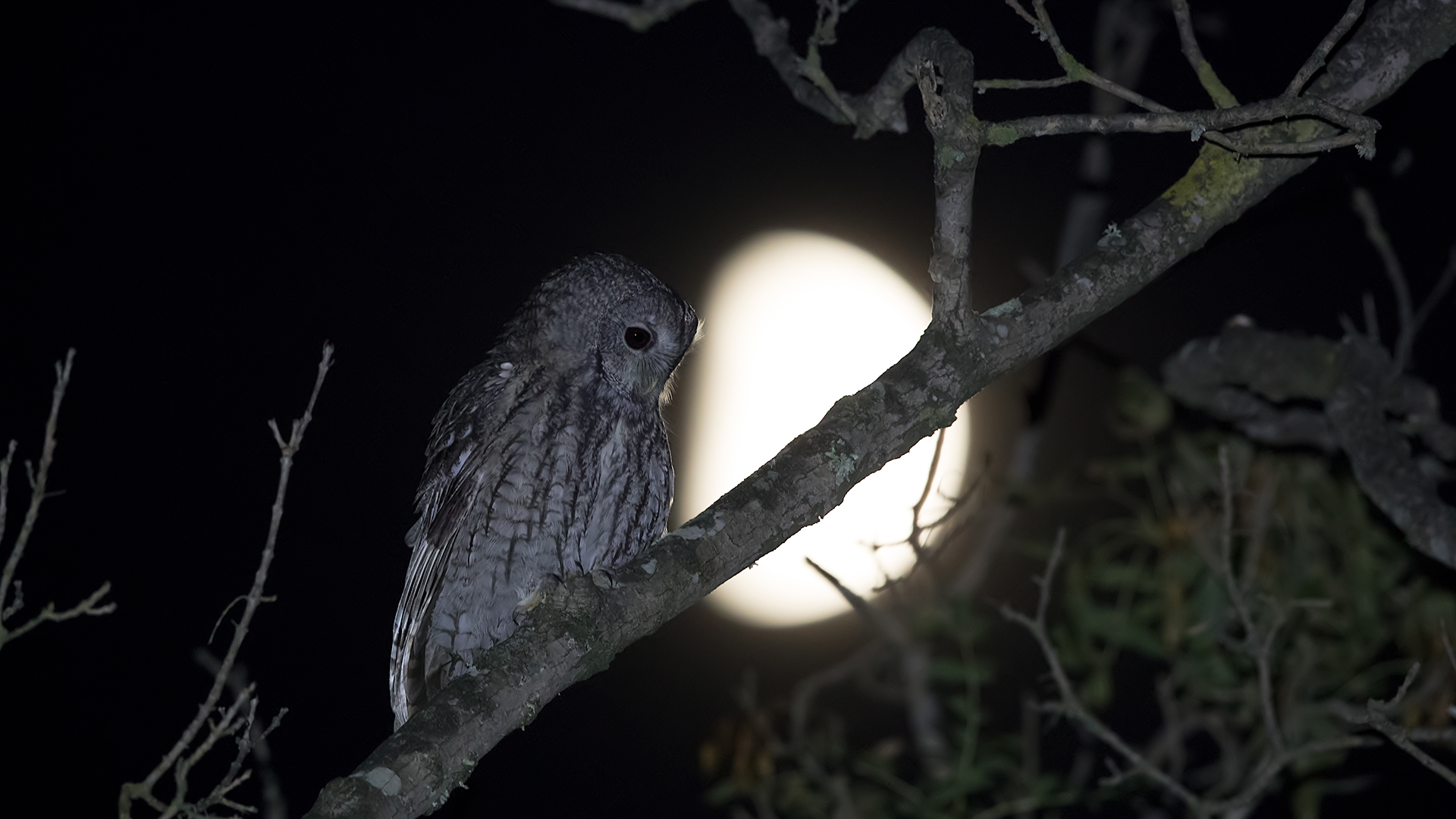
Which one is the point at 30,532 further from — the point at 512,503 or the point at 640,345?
the point at 640,345

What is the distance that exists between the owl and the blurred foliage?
0.88 metres

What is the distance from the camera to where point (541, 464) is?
280 cm

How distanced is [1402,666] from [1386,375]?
1368mm

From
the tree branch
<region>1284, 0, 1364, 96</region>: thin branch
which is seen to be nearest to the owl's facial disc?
the tree branch

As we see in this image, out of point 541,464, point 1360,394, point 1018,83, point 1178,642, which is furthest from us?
point 1178,642

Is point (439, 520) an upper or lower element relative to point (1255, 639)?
upper

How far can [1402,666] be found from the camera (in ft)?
11.2

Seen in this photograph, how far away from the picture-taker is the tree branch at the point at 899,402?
1.57 metres

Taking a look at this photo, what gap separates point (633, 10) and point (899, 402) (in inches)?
33.5

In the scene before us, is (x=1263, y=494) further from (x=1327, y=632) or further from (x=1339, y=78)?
(x=1339, y=78)

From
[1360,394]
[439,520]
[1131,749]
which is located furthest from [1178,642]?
[439,520]

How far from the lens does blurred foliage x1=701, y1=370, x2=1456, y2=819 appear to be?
10.7 feet

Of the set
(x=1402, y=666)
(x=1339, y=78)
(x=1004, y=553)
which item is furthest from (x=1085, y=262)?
(x=1004, y=553)

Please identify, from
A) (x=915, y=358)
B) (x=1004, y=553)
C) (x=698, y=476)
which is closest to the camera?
(x=915, y=358)
